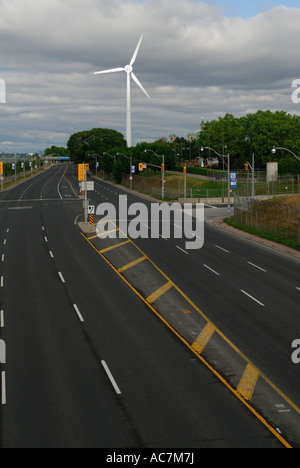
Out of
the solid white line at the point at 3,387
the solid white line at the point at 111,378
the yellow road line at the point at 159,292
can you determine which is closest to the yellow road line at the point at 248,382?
the solid white line at the point at 111,378

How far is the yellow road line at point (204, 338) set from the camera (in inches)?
778

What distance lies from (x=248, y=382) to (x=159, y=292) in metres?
11.7

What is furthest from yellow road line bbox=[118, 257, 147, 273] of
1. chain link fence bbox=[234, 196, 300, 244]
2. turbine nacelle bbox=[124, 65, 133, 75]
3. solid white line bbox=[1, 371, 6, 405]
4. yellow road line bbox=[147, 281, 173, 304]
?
turbine nacelle bbox=[124, 65, 133, 75]

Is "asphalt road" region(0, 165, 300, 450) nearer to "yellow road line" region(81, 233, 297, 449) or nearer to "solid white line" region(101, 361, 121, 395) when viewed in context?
"solid white line" region(101, 361, 121, 395)

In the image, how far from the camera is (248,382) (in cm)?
1669

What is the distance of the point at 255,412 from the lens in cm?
1463

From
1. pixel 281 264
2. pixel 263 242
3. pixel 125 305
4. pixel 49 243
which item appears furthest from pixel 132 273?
pixel 263 242

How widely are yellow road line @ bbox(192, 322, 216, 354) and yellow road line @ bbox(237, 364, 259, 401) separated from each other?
7.55 feet

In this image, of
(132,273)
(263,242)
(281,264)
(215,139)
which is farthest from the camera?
(215,139)

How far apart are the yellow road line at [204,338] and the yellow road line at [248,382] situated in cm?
230

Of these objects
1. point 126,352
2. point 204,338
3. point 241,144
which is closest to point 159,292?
point 204,338

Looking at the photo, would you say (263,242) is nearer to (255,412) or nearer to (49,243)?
(49,243)

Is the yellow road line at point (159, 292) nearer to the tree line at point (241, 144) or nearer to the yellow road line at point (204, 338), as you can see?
the yellow road line at point (204, 338)

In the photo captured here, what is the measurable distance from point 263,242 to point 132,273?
17026mm
